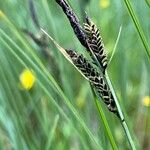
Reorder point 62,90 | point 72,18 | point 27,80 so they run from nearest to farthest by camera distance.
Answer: point 72,18
point 62,90
point 27,80

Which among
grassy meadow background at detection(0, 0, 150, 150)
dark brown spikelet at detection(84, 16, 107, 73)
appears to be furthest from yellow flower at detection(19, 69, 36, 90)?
dark brown spikelet at detection(84, 16, 107, 73)

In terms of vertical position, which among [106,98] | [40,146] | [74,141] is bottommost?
[74,141]

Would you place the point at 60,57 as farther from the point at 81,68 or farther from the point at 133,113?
the point at 81,68

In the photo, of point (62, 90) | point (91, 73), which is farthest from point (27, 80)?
point (91, 73)

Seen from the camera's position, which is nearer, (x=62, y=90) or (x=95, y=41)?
(x=95, y=41)

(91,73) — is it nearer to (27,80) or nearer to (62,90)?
(62,90)

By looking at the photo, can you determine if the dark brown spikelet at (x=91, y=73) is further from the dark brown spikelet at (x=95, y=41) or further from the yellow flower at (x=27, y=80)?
the yellow flower at (x=27, y=80)

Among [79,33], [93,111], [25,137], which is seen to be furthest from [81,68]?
[93,111]

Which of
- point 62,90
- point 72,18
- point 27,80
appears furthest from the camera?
point 27,80

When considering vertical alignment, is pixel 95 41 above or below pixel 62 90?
above
